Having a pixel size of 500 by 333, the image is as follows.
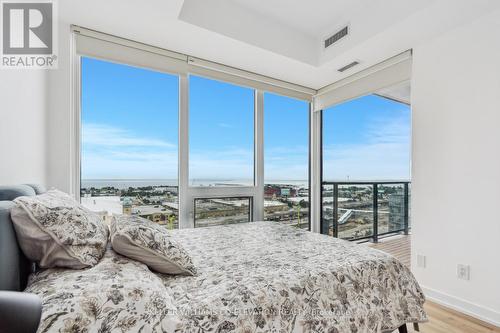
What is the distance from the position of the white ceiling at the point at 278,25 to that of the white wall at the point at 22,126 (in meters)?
0.82

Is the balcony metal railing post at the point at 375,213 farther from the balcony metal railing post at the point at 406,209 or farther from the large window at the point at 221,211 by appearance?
the large window at the point at 221,211

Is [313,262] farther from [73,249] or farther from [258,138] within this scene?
[258,138]

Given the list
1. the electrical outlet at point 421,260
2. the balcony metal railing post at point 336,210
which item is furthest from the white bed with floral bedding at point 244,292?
the balcony metal railing post at point 336,210

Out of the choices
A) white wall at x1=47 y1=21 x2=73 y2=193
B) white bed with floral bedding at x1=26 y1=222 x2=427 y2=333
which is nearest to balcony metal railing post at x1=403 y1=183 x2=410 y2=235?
white bed with floral bedding at x1=26 y1=222 x2=427 y2=333

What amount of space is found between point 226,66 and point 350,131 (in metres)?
2.21

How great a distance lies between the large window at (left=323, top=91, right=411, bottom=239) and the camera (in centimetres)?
382

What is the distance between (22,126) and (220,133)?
6.85 ft

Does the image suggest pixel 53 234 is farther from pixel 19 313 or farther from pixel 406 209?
pixel 406 209

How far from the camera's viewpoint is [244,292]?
1165mm

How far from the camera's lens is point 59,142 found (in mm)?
2375

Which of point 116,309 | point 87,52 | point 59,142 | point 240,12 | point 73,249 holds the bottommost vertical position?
point 116,309

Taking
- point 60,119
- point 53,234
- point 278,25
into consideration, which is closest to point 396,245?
point 278,25

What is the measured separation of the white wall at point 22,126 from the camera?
4.59 feet

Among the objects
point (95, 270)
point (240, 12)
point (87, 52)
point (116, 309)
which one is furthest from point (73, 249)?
point (240, 12)
